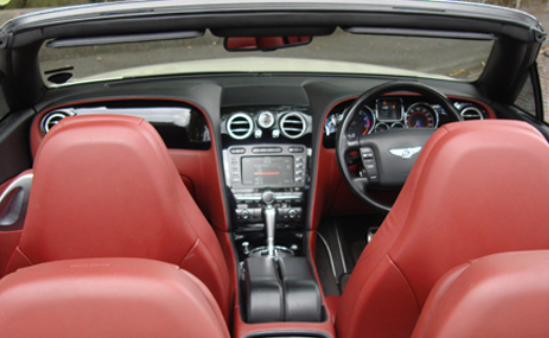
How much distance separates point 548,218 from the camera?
4.09 ft

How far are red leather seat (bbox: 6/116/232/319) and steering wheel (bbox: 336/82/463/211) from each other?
95cm

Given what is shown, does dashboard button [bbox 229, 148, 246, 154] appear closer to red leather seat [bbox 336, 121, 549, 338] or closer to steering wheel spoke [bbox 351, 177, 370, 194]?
steering wheel spoke [bbox 351, 177, 370, 194]

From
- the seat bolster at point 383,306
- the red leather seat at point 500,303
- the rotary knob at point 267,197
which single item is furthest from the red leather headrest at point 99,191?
the rotary knob at point 267,197

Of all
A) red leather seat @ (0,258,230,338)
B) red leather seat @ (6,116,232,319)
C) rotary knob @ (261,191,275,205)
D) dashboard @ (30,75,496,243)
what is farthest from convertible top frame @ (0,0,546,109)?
rotary knob @ (261,191,275,205)

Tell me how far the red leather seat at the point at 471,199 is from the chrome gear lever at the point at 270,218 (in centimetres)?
157

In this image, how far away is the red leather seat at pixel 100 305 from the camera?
35.9 inches

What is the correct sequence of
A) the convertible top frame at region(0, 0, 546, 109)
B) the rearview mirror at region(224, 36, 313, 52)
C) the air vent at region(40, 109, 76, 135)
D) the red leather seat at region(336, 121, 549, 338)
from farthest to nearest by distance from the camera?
the air vent at region(40, 109, 76, 135) → the rearview mirror at region(224, 36, 313, 52) → the convertible top frame at region(0, 0, 546, 109) → the red leather seat at region(336, 121, 549, 338)

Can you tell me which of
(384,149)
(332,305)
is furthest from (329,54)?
(332,305)

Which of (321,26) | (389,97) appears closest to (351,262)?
(389,97)

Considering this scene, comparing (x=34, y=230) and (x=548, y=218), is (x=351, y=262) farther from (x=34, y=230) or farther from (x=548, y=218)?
(x=34, y=230)

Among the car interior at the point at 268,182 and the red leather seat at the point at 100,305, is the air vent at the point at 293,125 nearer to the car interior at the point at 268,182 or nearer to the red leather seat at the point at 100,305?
the car interior at the point at 268,182

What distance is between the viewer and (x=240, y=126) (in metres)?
2.82

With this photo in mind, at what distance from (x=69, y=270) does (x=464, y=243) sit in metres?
1.06

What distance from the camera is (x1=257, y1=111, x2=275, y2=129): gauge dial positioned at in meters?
2.80
